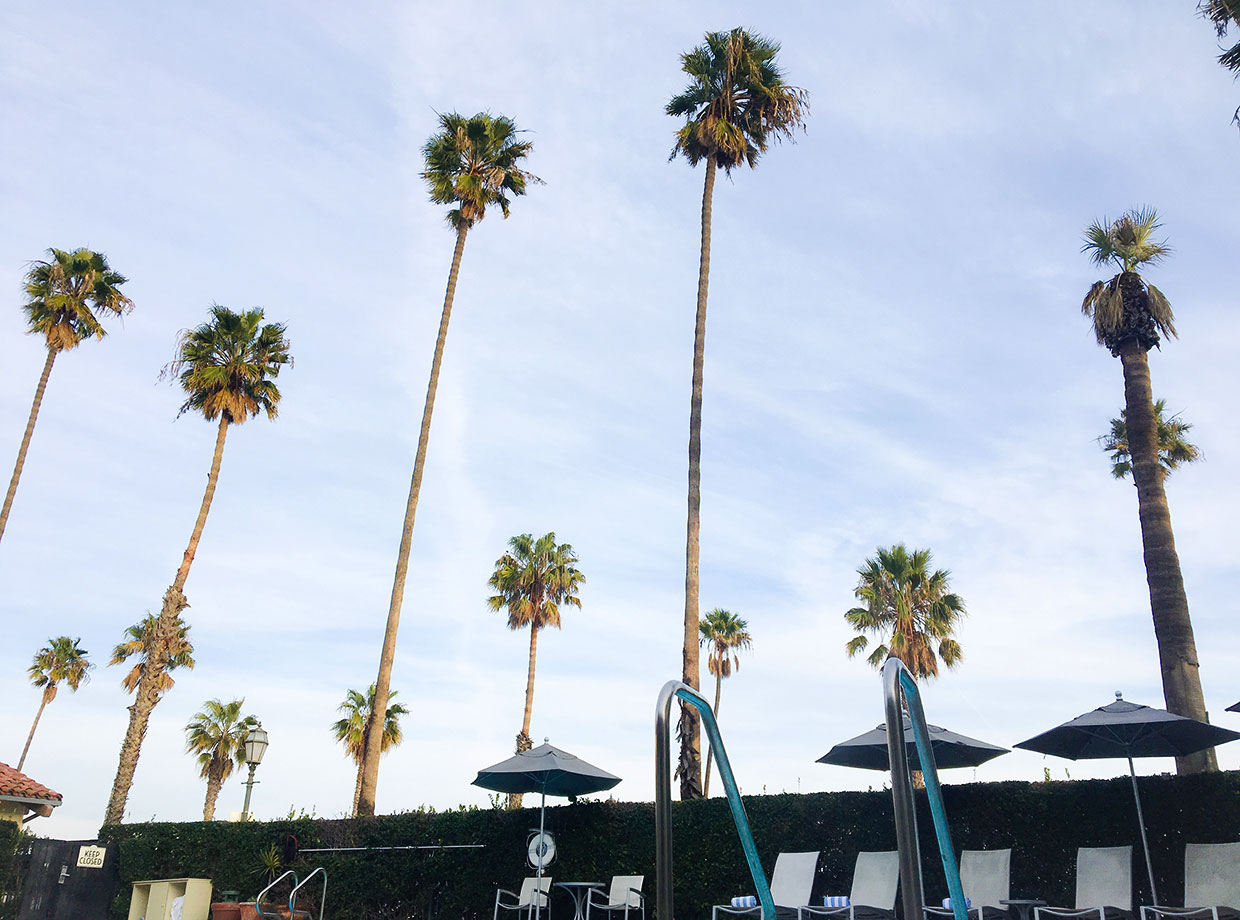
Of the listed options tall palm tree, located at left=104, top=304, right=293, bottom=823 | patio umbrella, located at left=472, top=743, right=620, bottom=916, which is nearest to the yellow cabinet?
patio umbrella, located at left=472, top=743, right=620, bottom=916

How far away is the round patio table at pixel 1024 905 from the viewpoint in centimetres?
926

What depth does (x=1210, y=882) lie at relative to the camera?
30.0 ft

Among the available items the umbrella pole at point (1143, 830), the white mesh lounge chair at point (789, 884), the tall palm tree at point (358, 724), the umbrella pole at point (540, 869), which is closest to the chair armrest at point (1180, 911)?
the umbrella pole at point (1143, 830)

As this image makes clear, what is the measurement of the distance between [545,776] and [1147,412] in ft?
40.5

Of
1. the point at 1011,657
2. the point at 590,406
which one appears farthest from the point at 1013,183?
the point at 590,406

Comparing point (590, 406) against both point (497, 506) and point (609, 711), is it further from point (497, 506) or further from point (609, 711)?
point (497, 506)

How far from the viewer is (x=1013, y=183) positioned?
15.0 meters

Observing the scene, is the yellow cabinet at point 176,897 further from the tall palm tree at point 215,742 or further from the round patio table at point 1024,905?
the tall palm tree at point 215,742

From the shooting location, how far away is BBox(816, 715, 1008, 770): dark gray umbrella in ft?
36.6

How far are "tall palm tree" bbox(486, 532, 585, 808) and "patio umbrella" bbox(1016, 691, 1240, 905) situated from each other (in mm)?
26609

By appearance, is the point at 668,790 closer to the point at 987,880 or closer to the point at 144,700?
the point at 987,880

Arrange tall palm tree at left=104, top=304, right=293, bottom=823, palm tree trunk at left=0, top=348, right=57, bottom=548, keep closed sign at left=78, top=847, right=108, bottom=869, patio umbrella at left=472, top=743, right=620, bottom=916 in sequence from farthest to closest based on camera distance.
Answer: palm tree trunk at left=0, top=348, right=57, bottom=548, tall palm tree at left=104, top=304, right=293, bottom=823, keep closed sign at left=78, top=847, right=108, bottom=869, patio umbrella at left=472, top=743, right=620, bottom=916

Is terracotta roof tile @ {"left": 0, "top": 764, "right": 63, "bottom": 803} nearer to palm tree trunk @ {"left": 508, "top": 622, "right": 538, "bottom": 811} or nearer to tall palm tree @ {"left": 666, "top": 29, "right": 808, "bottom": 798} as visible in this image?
palm tree trunk @ {"left": 508, "top": 622, "right": 538, "bottom": 811}

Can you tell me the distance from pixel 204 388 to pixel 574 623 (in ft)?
58.0
